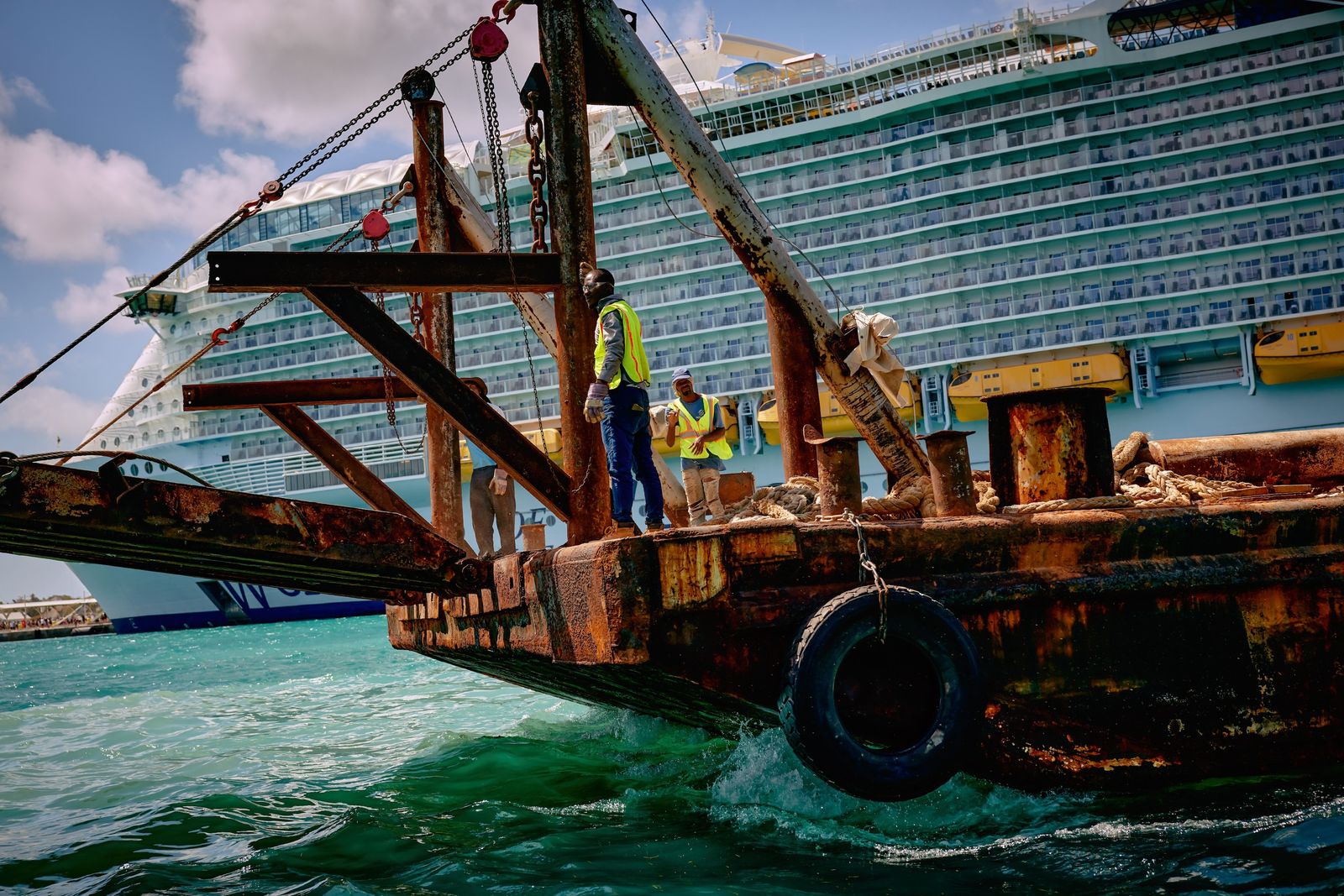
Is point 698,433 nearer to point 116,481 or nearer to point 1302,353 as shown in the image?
point 116,481

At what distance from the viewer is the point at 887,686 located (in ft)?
12.0

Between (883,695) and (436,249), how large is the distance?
4754 mm

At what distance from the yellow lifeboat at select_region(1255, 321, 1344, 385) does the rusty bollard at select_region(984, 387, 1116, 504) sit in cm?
2873

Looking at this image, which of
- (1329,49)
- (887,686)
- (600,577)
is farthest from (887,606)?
(1329,49)

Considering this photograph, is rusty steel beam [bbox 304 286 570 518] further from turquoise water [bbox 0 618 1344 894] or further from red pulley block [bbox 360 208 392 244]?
red pulley block [bbox 360 208 392 244]

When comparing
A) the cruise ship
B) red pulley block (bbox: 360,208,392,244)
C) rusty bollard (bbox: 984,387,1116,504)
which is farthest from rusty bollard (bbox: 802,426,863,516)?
the cruise ship

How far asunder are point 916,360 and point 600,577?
3253 centimetres

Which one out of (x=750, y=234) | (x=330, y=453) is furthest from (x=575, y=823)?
(x=330, y=453)

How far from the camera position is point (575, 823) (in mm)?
4445

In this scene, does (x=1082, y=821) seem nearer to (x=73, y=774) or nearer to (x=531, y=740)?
(x=531, y=740)

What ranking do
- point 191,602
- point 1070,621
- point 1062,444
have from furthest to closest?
point 191,602 < point 1062,444 < point 1070,621

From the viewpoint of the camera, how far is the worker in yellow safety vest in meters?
7.57

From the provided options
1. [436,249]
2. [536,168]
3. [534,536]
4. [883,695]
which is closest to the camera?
[883,695]

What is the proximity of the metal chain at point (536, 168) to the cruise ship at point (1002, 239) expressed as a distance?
24.9 meters
